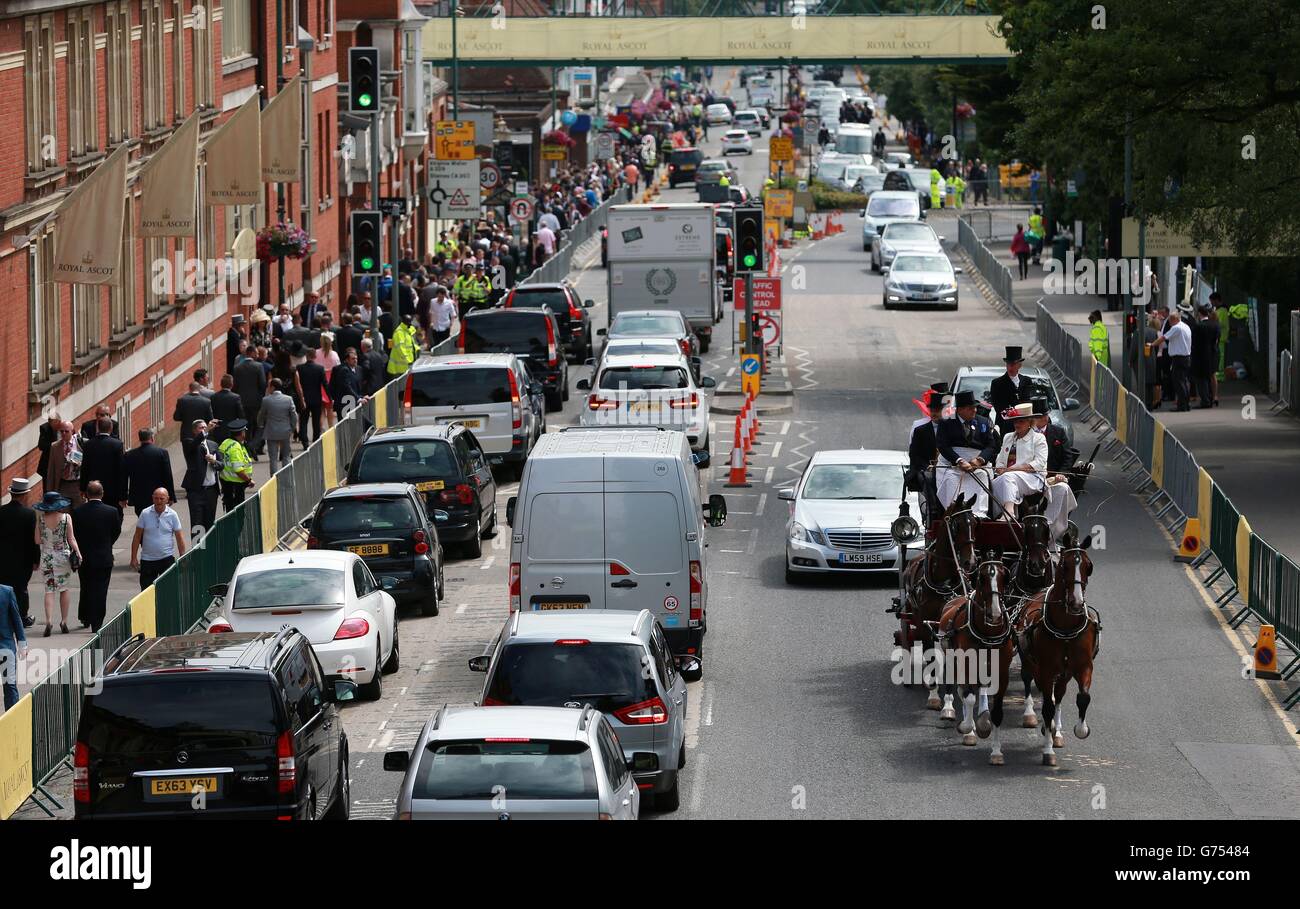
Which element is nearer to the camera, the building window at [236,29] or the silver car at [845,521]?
the silver car at [845,521]

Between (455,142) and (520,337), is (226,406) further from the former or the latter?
(455,142)

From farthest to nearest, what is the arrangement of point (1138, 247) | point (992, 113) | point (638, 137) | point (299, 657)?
1. point (638, 137)
2. point (992, 113)
3. point (1138, 247)
4. point (299, 657)

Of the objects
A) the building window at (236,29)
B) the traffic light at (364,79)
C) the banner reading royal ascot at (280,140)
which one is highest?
the building window at (236,29)

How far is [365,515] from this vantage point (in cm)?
2475

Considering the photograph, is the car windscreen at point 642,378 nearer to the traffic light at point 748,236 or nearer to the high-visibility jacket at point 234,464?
the traffic light at point 748,236

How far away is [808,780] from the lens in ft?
59.3

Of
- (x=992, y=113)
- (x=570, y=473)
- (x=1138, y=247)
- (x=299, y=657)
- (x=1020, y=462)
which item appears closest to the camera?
(x=299, y=657)

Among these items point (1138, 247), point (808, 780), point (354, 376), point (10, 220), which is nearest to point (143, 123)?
point (354, 376)

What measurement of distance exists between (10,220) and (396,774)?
12410mm

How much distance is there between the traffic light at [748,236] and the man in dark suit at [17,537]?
816 inches

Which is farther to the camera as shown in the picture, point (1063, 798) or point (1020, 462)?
point (1020, 462)

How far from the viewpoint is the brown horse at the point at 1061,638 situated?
706 inches

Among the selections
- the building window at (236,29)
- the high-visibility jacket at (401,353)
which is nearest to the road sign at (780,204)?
the building window at (236,29)
